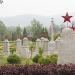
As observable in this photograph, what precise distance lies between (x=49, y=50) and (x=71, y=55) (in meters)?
9.07

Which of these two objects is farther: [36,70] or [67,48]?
[67,48]

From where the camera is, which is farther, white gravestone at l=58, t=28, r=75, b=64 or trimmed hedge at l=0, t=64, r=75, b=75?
white gravestone at l=58, t=28, r=75, b=64

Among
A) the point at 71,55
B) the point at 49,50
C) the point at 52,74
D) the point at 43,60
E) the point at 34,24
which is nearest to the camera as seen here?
the point at 52,74

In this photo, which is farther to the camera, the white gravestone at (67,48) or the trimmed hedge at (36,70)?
the white gravestone at (67,48)

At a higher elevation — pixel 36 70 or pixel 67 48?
pixel 67 48

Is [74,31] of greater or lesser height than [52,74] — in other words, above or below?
above

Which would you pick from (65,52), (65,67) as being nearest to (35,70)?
(65,67)

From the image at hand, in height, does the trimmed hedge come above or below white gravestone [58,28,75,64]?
below

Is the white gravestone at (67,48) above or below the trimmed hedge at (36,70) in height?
above

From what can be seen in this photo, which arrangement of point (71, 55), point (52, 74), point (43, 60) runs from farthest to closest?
point (43, 60), point (71, 55), point (52, 74)

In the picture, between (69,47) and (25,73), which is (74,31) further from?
(25,73)

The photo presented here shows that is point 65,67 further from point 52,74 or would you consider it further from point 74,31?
point 74,31

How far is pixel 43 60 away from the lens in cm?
1495

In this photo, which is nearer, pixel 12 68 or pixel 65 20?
A: pixel 12 68
